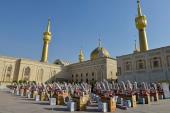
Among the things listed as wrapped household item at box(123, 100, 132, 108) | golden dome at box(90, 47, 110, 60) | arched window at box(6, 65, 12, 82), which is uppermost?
golden dome at box(90, 47, 110, 60)

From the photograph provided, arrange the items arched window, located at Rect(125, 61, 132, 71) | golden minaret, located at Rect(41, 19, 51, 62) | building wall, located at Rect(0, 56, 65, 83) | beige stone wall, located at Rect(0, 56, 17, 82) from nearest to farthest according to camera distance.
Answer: arched window, located at Rect(125, 61, 132, 71) → beige stone wall, located at Rect(0, 56, 17, 82) → building wall, located at Rect(0, 56, 65, 83) → golden minaret, located at Rect(41, 19, 51, 62)

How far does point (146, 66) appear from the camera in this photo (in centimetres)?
3138

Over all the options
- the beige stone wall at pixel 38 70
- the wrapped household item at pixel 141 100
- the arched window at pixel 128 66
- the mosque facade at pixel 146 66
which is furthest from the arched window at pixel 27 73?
the wrapped household item at pixel 141 100

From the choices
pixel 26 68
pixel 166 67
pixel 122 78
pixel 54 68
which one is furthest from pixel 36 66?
pixel 166 67

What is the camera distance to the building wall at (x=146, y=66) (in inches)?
1145

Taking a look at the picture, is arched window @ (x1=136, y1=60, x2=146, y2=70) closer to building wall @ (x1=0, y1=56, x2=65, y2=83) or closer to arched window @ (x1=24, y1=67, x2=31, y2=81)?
building wall @ (x1=0, y1=56, x2=65, y2=83)

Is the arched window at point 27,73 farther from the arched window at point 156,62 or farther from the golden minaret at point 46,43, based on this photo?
the arched window at point 156,62

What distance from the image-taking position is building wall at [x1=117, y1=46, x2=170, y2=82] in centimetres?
2908

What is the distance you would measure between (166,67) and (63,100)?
21595 millimetres

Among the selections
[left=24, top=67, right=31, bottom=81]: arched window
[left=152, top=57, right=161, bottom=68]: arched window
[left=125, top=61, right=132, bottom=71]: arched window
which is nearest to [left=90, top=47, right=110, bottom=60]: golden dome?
[left=125, top=61, right=132, bottom=71]: arched window

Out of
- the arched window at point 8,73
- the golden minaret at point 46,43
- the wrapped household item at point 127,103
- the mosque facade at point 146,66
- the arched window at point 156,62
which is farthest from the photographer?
the golden minaret at point 46,43

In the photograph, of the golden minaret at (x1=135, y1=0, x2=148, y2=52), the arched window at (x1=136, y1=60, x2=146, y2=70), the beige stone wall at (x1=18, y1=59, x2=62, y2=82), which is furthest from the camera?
the beige stone wall at (x1=18, y1=59, x2=62, y2=82)

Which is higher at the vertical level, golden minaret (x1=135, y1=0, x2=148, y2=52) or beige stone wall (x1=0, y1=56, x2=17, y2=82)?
golden minaret (x1=135, y1=0, x2=148, y2=52)

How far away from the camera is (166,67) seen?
28.8 metres
